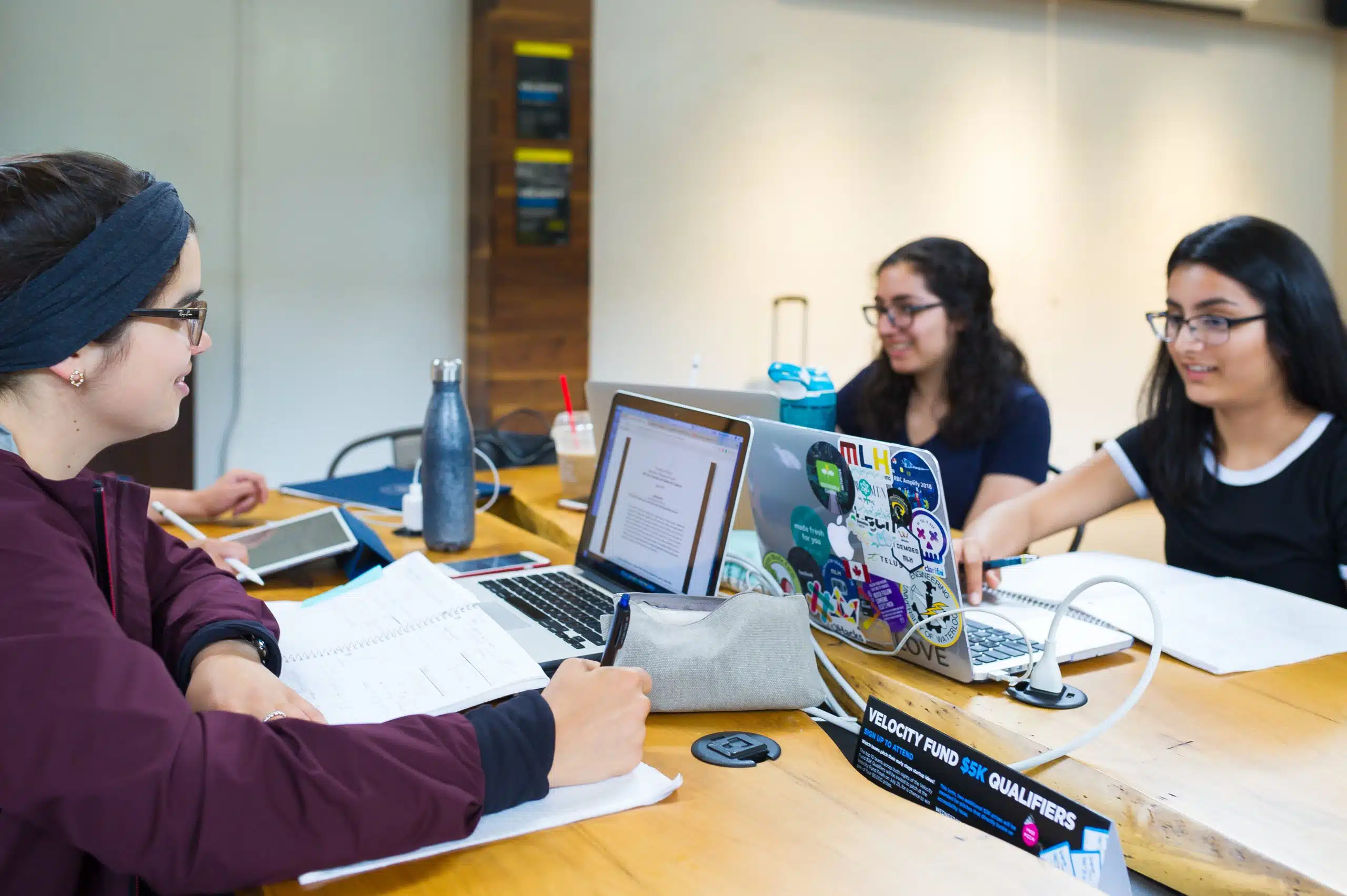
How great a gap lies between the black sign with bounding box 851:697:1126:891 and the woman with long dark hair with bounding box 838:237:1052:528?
138cm

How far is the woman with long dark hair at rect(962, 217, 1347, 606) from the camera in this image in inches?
68.6

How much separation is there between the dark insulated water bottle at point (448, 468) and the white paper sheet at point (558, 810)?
96 centimetres

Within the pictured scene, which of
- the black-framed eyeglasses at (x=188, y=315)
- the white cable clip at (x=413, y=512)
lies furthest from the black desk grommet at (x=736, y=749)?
the white cable clip at (x=413, y=512)

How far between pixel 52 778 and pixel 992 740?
84 centimetres

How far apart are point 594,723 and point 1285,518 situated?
1354 mm

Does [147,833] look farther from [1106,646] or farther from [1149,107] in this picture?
[1149,107]

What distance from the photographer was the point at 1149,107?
5.77m

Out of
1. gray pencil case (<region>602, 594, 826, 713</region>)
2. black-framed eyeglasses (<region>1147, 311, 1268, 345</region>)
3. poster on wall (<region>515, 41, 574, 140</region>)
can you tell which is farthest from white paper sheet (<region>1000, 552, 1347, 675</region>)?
poster on wall (<region>515, 41, 574, 140</region>)

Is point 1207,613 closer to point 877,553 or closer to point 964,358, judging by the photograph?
point 877,553

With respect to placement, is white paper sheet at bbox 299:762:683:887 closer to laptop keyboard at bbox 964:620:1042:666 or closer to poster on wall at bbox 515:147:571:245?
laptop keyboard at bbox 964:620:1042:666

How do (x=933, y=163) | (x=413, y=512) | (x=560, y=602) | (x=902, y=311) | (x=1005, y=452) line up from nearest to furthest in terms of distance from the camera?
(x=560, y=602) < (x=413, y=512) < (x=1005, y=452) < (x=902, y=311) < (x=933, y=163)

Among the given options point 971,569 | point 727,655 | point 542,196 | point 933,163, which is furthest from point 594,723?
point 933,163

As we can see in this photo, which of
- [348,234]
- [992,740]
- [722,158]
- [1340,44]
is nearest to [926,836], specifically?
[992,740]

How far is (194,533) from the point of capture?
70.9 inches
